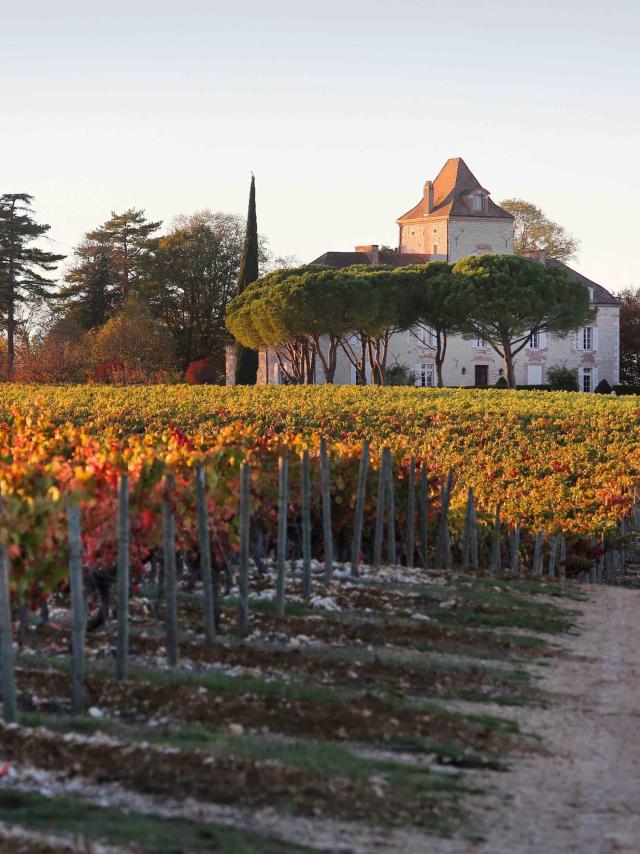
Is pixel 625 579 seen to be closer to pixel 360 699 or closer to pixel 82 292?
pixel 360 699

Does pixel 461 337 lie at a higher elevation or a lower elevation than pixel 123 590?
higher

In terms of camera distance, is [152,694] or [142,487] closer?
[152,694]

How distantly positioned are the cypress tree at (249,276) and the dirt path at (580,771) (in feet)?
178

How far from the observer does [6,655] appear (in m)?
8.05

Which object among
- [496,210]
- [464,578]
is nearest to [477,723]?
[464,578]

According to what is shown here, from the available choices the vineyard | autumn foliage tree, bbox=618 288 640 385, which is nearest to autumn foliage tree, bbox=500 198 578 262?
autumn foliage tree, bbox=618 288 640 385

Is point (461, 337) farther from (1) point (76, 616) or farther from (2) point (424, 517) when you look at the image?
(1) point (76, 616)

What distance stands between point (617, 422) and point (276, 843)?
3055 centimetres

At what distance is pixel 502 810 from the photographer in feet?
22.9

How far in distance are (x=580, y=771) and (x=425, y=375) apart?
223 feet

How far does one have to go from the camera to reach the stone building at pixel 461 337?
75.3m

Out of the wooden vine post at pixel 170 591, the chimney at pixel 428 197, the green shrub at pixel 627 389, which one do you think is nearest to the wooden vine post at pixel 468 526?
the wooden vine post at pixel 170 591

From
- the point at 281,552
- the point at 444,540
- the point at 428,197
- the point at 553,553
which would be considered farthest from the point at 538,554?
the point at 428,197

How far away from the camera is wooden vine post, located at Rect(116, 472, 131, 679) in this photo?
30.2 ft
